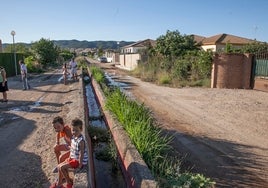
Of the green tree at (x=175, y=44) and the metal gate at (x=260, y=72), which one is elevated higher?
the green tree at (x=175, y=44)

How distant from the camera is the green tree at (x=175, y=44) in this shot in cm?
3456

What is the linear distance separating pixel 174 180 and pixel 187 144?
3904mm

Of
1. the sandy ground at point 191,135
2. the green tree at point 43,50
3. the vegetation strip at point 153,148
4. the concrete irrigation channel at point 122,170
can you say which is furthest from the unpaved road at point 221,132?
the green tree at point 43,50

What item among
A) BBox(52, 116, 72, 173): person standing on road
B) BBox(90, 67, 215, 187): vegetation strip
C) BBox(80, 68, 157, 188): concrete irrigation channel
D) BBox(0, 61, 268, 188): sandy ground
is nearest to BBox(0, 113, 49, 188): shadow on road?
BBox(0, 61, 268, 188): sandy ground

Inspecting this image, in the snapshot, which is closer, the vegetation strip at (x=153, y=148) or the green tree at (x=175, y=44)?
the vegetation strip at (x=153, y=148)

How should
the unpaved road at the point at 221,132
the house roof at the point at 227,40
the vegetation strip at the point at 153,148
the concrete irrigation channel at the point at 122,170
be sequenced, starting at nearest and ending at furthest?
the vegetation strip at the point at 153,148 < the concrete irrigation channel at the point at 122,170 < the unpaved road at the point at 221,132 < the house roof at the point at 227,40

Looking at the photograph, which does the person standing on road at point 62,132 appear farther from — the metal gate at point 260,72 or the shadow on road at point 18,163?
the metal gate at point 260,72

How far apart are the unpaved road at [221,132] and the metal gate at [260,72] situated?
1846 millimetres

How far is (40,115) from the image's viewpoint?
11836mm

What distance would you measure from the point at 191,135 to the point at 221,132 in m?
0.95

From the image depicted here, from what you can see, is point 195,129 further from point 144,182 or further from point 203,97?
point 203,97

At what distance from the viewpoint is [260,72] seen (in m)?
19.1

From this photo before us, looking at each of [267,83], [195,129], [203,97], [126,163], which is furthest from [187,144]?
[267,83]

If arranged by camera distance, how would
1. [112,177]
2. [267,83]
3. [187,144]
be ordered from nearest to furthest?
[112,177]
[187,144]
[267,83]
